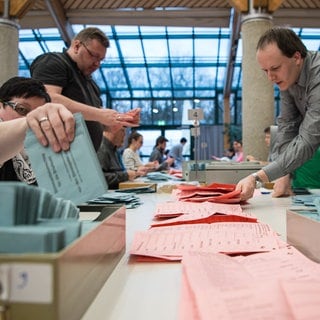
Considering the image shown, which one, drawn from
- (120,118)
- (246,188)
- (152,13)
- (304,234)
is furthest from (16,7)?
(304,234)

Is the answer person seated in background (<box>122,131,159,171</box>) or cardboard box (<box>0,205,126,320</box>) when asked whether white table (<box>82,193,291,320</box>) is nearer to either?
cardboard box (<box>0,205,126,320</box>)

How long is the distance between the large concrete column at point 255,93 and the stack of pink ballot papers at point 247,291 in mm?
6041

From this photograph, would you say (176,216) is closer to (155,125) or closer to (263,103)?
(263,103)

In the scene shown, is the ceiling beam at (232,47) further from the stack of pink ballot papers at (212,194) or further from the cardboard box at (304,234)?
the cardboard box at (304,234)

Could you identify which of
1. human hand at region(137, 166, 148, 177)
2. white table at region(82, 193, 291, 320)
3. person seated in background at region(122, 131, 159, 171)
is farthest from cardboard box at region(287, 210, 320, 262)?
person seated in background at region(122, 131, 159, 171)

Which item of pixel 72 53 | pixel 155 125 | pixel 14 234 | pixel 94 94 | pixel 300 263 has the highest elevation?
pixel 155 125

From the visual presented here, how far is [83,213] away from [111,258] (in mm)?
217

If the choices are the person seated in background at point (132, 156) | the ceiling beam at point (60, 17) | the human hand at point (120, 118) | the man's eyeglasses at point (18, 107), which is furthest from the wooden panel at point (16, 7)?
the man's eyeglasses at point (18, 107)

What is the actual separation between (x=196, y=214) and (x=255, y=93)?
18.7ft

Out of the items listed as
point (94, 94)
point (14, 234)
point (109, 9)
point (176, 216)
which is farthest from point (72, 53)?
point (109, 9)

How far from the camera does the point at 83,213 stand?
89 cm

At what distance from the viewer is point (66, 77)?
2.26m

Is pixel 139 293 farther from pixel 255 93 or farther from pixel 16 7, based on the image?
pixel 16 7

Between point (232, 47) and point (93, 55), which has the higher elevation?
point (232, 47)
